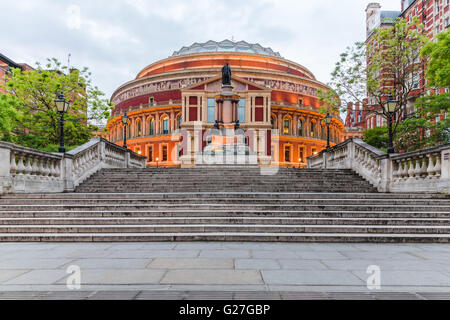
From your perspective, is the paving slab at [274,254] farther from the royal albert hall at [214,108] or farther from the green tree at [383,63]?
the royal albert hall at [214,108]

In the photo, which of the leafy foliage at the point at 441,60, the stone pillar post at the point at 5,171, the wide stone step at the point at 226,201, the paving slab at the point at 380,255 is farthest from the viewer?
the leafy foliage at the point at 441,60

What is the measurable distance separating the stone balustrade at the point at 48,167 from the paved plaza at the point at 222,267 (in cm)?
454

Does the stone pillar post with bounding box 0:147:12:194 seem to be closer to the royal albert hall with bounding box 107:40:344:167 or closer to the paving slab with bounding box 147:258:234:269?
the paving slab with bounding box 147:258:234:269

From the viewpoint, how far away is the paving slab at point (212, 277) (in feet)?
14.3

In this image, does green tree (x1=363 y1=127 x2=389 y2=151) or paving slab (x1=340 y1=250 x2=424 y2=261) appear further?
green tree (x1=363 y1=127 x2=389 y2=151)

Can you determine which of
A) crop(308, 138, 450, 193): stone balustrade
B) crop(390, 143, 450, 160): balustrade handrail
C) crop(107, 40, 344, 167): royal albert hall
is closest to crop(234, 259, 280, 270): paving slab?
crop(308, 138, 450, 193): stone balustrade

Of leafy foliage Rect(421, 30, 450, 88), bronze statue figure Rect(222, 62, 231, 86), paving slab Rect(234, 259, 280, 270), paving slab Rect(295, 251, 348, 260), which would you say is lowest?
paving slab Rect(295, 251, 348, 260)

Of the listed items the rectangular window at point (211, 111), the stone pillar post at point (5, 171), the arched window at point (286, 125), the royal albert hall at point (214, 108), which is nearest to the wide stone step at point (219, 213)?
the stone pillar post at point (5, 171)

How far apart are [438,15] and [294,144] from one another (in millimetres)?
31458

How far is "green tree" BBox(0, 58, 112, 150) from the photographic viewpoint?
28.9 m

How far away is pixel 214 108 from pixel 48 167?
44.4m

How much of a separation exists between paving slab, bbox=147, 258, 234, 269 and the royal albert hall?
1852 inches

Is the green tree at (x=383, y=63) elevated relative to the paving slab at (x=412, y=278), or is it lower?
elevated

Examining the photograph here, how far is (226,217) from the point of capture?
8859mm
